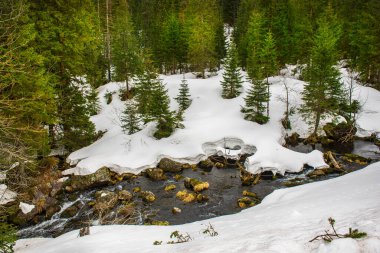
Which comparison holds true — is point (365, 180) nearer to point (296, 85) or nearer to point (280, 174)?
point (280, 174)

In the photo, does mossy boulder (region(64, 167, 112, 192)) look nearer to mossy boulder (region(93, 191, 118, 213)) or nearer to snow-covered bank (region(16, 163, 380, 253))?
mossy boulder (region(93, 191, 118, 213))

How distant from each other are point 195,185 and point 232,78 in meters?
15.1

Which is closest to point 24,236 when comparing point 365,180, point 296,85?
point 365,180

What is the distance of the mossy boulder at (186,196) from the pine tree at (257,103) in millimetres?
11917

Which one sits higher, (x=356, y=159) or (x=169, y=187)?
(x=356, y=159)

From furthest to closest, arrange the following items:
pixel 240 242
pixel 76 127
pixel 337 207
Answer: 1. pixel 76 127
2. pixel 337 207
3. pixel 240 242

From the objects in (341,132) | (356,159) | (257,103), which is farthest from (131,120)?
(341,132)

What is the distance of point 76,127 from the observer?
23.3 m

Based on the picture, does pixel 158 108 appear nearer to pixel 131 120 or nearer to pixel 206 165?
pixel 131 120

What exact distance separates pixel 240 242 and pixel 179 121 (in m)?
22.4

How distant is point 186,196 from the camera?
18578 mm

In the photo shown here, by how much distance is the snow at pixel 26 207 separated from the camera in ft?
56.1

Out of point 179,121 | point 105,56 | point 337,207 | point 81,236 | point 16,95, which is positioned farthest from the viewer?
point 105,56

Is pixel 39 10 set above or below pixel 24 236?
above
